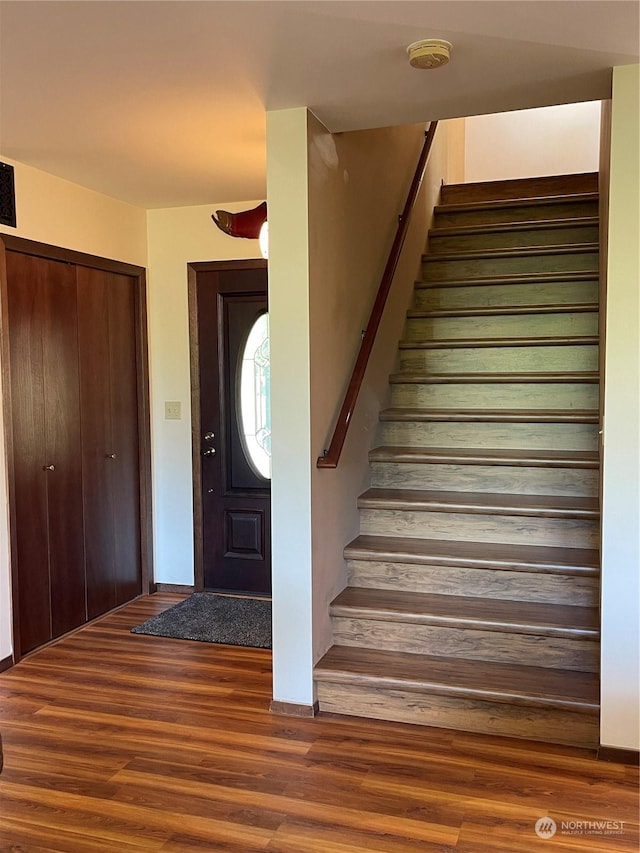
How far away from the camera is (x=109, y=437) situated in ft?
13.7

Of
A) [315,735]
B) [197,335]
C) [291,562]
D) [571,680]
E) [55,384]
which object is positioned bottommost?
[315,735]

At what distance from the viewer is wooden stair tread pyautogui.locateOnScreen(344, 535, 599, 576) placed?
2914mm

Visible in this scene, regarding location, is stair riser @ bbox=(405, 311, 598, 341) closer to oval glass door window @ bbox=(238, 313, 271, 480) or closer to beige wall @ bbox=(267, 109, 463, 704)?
oval glass door window @ bbox=(238, 313, 271, 480)

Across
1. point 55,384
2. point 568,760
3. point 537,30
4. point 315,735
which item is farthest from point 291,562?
point 537,30

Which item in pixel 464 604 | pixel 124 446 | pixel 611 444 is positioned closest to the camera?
pixel 611 444

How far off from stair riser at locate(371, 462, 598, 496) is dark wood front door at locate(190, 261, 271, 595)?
3.38 feet

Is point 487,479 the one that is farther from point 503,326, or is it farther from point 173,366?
point 173,366

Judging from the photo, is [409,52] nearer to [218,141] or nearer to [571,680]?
[218,141]

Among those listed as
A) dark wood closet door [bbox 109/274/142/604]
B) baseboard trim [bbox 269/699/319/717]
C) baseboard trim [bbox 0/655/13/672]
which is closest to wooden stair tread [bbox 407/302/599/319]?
dark wood closet door [bbox 109/274/142/604]

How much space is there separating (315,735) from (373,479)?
1.34 metres

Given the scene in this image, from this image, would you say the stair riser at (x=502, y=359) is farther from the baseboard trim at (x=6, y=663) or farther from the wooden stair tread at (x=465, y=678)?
the baseboard trim at (x=6, y=663)

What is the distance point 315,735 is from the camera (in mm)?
2682

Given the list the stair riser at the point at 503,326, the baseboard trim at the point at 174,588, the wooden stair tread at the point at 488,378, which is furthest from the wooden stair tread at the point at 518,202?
the baseboard trim at the point at 174,588

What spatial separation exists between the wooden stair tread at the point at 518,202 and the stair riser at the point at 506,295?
844 mm
